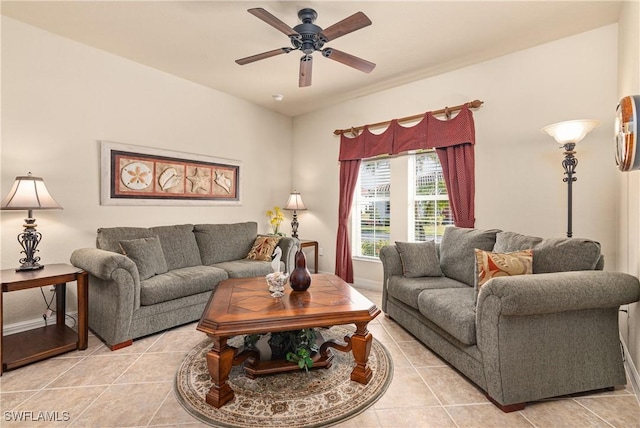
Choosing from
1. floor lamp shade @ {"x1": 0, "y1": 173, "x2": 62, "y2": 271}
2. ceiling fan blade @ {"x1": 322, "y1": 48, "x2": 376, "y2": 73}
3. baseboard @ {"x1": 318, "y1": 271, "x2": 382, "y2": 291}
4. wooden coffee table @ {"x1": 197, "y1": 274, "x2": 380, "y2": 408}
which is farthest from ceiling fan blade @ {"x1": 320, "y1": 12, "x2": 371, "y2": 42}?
baseboard @ {"x1": 318, "y1": 271, "x2": 382, "y2": 291}

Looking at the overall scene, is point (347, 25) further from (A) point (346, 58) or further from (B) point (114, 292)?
(B) point (114, 292)

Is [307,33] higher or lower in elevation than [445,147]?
higher

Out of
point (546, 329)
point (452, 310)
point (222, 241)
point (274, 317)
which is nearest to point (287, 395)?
point (274, 317)

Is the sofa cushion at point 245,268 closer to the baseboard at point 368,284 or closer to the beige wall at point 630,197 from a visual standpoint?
the baseboard at point 368,284

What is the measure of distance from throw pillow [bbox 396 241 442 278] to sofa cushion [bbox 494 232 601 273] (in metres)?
0.83

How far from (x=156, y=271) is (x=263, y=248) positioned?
4.24 feet

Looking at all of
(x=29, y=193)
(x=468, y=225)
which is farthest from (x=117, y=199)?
(x=468, y=225)

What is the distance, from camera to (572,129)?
2.45m

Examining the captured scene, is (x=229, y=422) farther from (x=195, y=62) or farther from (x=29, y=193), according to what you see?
(x=195, y=62)

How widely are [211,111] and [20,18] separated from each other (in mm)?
1934

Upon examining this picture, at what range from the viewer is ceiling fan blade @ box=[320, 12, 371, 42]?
2059 millimetres

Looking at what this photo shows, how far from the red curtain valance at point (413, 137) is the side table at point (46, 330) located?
3.39 m

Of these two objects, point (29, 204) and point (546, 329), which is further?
point (29, 204)

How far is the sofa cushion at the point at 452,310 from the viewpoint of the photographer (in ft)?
6.24
